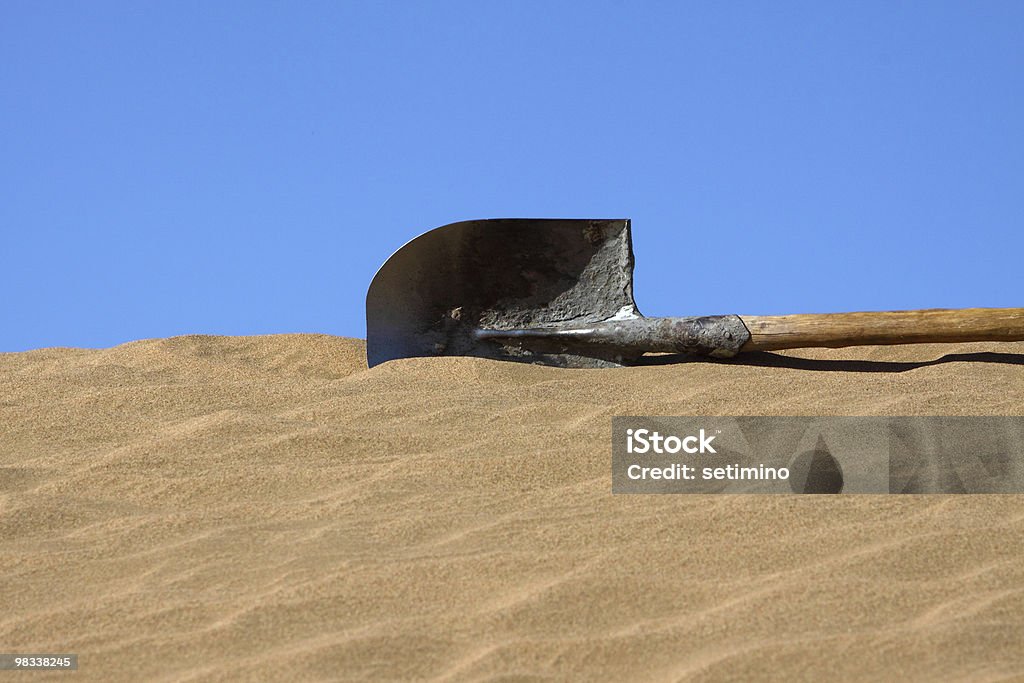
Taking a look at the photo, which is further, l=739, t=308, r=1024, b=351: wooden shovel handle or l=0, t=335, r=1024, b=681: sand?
l=739, t=308, r=1024, b=351: wooden shovel handle

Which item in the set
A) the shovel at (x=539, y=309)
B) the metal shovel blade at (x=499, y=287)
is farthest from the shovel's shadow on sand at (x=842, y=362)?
the metal shovel blade at (x=499, y=287)

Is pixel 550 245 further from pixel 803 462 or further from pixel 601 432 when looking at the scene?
pixel 803 462

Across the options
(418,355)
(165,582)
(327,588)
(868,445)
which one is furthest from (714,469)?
(418,355)

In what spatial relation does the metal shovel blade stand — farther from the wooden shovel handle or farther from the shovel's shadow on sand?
the wooden shovel handle

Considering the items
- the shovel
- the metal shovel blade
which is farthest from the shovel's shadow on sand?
the metal shovel blade

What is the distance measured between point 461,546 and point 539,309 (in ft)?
8.08

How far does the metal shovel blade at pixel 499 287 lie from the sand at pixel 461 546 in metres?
0.80

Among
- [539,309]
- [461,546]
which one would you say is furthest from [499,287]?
[461,546]

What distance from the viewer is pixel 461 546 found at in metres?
2.50

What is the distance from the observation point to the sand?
2031 millimetres

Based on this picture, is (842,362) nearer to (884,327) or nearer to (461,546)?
(884,327)

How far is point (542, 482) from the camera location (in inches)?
116

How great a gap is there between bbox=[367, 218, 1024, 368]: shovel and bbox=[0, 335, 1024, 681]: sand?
575 millimetres

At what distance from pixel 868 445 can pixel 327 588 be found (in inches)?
66.4
